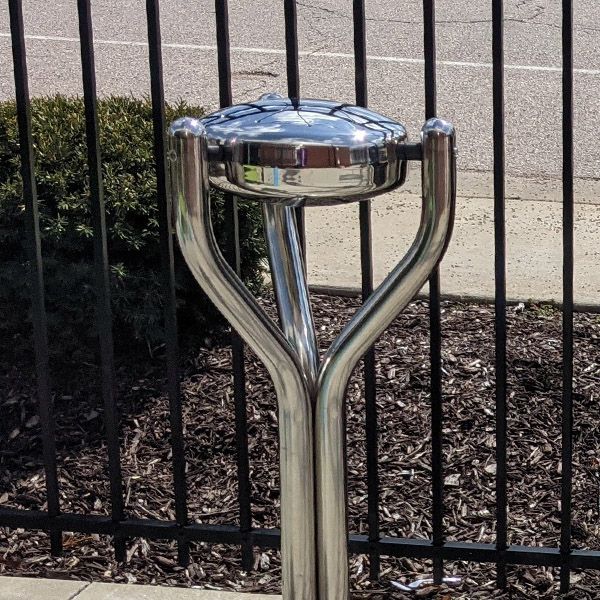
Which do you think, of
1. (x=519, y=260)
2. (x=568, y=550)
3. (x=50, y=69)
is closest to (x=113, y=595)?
(x=568, y=550)

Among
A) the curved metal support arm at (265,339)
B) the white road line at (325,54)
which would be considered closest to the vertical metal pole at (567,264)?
the curved metal support arm at (265,339)

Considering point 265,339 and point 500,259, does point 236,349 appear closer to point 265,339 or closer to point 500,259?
point 500,259

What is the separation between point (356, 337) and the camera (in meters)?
1.56

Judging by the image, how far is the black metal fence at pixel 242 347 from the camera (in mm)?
2637

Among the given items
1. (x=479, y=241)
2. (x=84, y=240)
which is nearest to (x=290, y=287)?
(x=84, y=240)

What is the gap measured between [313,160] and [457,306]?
332cm

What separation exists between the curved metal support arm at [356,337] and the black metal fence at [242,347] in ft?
3.61

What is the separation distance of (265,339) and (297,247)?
0.53 ft

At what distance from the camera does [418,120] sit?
27.8 ft

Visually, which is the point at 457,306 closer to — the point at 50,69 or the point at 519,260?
the point at 519,260

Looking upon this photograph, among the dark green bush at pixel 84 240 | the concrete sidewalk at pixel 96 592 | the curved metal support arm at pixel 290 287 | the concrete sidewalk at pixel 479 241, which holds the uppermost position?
the curved metal support arm at pixel 290 287

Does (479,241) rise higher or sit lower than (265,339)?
lower

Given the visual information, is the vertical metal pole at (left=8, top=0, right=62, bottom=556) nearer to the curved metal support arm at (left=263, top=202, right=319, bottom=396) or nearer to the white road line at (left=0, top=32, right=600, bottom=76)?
the curved metal support arm at (left=263, top=202, right=319, bottom=396)

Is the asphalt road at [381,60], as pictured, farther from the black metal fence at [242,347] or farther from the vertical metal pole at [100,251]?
the vertical metal pole at [100,251]
